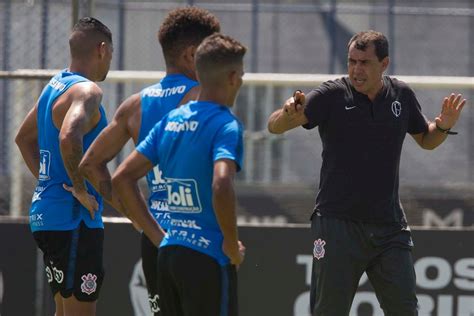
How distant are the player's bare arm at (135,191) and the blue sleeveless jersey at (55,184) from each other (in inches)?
53.3

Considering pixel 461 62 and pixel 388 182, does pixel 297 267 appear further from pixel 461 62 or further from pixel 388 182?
pixel 461 62

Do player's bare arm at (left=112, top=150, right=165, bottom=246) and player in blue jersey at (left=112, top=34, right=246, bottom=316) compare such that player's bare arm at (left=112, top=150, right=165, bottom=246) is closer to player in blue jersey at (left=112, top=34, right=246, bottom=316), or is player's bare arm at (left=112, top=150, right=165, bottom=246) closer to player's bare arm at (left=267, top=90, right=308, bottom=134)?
player in blue jersey at (left=112, top=34, right=246, bottom=316)

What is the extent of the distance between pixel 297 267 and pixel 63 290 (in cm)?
232

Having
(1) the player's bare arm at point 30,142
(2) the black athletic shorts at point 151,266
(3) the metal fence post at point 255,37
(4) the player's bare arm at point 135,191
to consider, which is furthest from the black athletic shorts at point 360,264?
(3) the metal fence post at point 255,37

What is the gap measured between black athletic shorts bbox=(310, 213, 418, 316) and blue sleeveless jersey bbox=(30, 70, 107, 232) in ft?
4.54

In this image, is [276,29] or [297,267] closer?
[297,267]

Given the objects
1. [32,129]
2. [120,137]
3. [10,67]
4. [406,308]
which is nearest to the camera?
[120,137]

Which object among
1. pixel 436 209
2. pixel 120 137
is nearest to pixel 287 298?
pixel 436 209

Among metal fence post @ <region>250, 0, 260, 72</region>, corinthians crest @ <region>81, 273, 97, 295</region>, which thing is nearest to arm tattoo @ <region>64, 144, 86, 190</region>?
corinthians crest @ <region>81, 273, 97, 295</region>

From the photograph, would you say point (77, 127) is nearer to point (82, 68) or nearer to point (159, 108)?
point (82, 68)

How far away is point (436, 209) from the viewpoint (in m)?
8.86

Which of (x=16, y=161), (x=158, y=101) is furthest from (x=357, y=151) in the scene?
(x=16, y=161)

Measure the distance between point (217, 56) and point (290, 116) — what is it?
1411mm

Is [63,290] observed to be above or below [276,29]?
below
